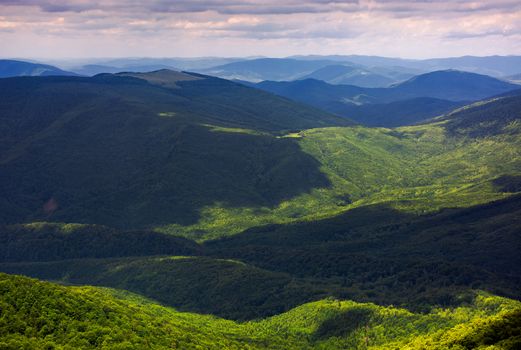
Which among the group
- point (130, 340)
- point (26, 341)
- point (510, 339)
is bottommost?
point (130, 340)

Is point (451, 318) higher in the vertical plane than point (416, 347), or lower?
lower

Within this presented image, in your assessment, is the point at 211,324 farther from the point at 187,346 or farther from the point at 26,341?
the point at 26,341

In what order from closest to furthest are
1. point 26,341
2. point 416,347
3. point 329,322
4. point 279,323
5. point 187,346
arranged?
point 26,341, point 416,347, point 187,346, point 329,322, point 279,323

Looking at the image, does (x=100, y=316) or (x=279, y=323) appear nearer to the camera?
(x=100, y=316)

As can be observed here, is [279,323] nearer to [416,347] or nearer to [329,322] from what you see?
[329,322]

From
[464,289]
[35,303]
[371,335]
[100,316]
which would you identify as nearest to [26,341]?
[35,303]

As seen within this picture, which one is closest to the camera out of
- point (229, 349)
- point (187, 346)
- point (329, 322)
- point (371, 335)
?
point (187, 346)
